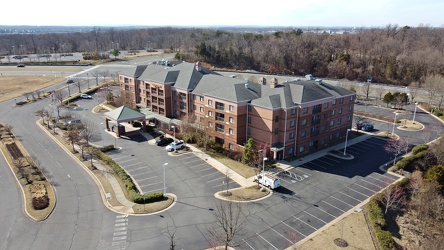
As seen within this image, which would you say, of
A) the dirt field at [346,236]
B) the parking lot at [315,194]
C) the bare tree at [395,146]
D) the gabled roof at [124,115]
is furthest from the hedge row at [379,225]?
the gabled roof at [124,115]

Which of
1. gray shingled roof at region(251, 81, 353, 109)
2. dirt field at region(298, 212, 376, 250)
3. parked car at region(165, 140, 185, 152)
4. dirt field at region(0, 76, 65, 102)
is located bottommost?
dirt field at region(298, 212, 376, 250)

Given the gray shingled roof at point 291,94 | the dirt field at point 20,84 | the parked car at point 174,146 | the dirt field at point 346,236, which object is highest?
the gray shingled roof at point 291,94

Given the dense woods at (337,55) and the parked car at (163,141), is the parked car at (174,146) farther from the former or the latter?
the dense woods at (337,55)

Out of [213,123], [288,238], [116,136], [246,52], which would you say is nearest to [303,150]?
[213,123]

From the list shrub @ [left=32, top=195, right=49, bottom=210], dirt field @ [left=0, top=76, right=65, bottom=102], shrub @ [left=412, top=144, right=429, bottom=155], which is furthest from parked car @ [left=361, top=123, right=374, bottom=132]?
dirt field @ [left=0, top=76, right=65, bottom=102]

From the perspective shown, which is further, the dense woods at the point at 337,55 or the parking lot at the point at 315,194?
the dense woods at the point at 337,55

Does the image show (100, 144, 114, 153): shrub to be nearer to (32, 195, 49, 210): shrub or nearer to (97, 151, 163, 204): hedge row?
(97, 151, 163, 204): hedge row

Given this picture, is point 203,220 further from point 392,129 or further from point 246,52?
point 246,52
